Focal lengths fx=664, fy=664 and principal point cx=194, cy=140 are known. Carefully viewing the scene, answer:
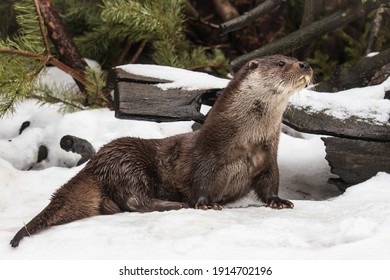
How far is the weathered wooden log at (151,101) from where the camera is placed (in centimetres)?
434

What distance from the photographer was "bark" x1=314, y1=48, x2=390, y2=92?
201 inches

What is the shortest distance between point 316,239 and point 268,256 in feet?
1.12

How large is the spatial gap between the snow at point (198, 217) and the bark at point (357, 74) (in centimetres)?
36

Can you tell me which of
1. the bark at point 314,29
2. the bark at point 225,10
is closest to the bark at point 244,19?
the bark at point 314,29

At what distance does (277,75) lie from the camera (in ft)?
12.6

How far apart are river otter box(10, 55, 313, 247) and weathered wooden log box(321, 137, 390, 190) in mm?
543

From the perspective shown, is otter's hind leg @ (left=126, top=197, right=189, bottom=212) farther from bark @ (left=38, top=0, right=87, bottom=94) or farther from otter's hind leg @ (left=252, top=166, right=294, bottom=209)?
bark @ (left=38, top=0, right=87, bottom=94)

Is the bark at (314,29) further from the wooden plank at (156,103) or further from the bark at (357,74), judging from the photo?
the wooden plank at (156,103)

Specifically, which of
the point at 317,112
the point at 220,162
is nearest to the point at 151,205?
the point at 220,162

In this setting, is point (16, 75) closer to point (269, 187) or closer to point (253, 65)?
point (253, 65)

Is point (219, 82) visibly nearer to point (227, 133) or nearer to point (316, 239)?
point (227, 133)

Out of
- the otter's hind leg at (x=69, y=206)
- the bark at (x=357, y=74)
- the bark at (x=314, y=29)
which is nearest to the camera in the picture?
the otter's hind leg at (x=69, y=206)

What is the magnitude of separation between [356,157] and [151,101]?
1.38m

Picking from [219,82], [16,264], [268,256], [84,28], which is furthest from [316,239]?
[84,28]
